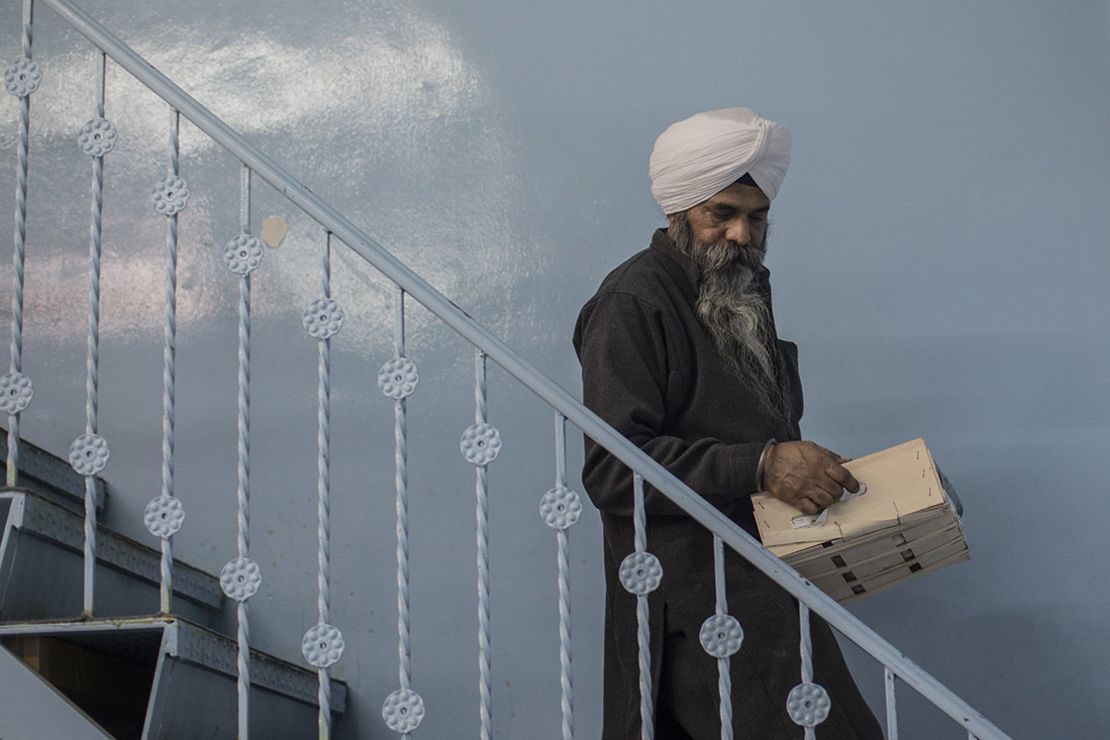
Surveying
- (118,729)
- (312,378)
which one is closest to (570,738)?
(118,729)

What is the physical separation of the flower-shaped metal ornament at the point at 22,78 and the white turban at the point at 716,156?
113cm

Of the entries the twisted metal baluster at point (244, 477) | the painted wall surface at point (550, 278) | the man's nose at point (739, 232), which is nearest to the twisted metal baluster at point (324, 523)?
the twisted metal baluster at point (244, 477)

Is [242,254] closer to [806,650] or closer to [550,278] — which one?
[806,650]

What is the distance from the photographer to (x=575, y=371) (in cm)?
358

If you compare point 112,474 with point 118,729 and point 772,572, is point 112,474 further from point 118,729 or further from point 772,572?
point 772,572

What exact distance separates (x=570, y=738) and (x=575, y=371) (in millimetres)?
1468

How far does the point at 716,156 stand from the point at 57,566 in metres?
1.39

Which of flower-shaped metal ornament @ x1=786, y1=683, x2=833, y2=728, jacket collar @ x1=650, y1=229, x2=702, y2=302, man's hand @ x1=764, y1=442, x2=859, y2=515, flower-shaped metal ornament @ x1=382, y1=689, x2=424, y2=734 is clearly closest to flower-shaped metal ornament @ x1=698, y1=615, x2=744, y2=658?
flower-shaped metal ornament @ x1=786, y1=683, x2=833, y2=728

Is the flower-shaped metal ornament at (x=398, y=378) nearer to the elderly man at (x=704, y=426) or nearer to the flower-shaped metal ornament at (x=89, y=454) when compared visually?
the elderly man at (x=704, y=426)

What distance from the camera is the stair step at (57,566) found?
240 cm

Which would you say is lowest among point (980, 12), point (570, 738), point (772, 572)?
point (570, 738)

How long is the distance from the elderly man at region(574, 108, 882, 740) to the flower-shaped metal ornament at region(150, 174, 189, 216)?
73 centimetres

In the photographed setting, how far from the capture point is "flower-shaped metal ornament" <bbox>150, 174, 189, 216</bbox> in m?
2.40

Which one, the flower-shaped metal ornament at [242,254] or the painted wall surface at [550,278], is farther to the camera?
the painted wall surface at [550,278]
